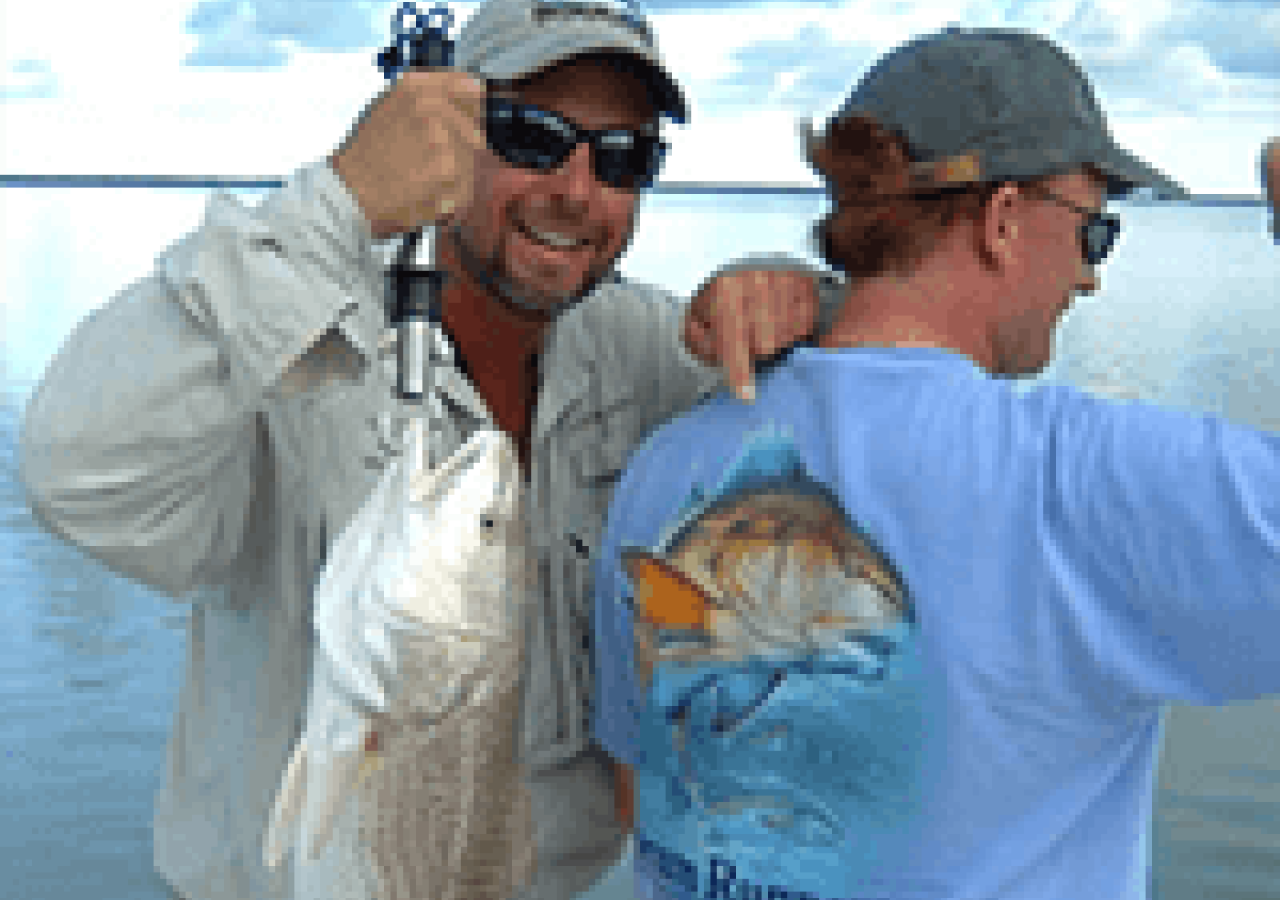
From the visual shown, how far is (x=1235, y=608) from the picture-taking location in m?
2.10

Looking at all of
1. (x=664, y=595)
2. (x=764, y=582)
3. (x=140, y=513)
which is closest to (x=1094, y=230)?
(x=764, y=582)

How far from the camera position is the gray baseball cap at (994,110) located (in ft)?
8.07

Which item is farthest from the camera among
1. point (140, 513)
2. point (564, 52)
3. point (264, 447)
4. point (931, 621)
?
point (564, 52)

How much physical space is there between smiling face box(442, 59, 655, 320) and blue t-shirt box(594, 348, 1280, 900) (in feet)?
2.98

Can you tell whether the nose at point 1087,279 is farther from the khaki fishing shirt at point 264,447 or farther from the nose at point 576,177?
the nose at point 576,177

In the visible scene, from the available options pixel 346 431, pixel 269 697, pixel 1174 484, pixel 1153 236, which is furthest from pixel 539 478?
pixel 1153 236

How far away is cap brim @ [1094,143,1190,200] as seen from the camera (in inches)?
99.2

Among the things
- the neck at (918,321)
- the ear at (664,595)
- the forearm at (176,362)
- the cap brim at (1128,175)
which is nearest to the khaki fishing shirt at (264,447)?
the forearm at (176,362)

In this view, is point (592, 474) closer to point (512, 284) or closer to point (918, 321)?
point (512, 284)

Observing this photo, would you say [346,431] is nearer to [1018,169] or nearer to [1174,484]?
[1018,169]

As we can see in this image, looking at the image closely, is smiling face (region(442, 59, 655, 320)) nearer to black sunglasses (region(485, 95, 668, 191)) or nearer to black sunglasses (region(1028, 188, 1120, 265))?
black sunglasses (region(485, 95, 668, 191))

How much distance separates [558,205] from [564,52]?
0.32 metres

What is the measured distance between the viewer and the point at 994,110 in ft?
8.17

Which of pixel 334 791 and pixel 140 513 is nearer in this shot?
pixel 334 791
